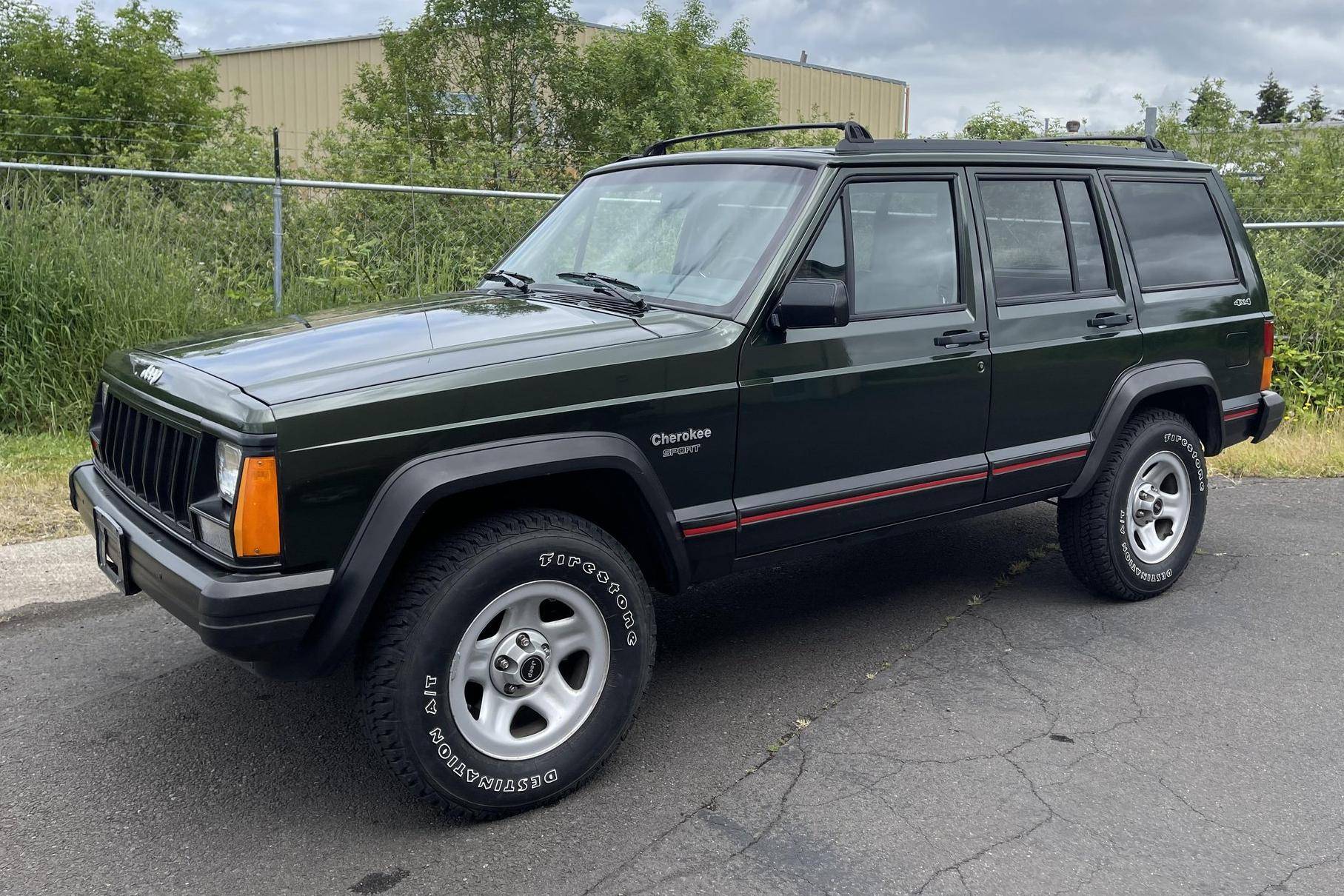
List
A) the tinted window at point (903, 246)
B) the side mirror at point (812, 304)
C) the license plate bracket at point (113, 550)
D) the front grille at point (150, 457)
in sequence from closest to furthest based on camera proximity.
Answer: the front grille at point (150, 457)
the license plate bracket at point (113, 550)
the side mirror at point (812, 304)
the tinted window at point (903, 246)

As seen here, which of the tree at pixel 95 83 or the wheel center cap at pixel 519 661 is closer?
the wheel center cap at pixel 519 661

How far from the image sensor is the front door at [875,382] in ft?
12.1

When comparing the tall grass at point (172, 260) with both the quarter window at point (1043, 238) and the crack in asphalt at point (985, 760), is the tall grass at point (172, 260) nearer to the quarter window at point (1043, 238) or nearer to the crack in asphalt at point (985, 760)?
the quarter window at point (1043, 238)

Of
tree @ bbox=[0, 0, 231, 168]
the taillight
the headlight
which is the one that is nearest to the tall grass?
the headlight

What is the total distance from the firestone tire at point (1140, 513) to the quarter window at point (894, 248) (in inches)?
47.8

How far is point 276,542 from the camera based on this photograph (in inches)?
112

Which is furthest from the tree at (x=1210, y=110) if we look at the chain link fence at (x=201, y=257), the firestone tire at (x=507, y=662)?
the firestone tire at (x=507, y=662)

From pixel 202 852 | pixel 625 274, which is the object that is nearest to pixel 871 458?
pixel 625 274

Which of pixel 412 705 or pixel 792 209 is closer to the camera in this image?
pixel 412 705

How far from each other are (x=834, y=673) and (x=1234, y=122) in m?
11.7

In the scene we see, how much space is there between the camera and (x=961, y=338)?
4.14 meters

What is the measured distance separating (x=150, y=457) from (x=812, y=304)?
205 centimetres

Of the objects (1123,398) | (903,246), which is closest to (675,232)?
(903,246)

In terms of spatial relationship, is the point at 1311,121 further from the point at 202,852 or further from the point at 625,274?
the point at 202,852
